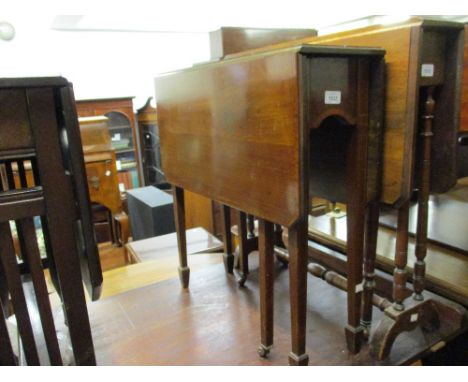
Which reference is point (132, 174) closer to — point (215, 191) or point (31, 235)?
point (215, 191)

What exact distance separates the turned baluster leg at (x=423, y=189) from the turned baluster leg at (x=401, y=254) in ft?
0.24

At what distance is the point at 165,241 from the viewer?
2758 millimetres

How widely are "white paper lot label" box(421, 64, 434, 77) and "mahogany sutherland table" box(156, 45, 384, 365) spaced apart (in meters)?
0.12

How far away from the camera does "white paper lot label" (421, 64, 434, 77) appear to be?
1.03 meters

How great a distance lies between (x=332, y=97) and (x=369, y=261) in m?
0.58

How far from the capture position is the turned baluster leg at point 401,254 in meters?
1.16

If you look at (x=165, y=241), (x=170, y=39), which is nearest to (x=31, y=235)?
(x=165, y=241)

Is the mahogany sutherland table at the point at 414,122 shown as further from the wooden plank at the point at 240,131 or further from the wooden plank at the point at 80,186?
the wooden plank at the point at 80,186

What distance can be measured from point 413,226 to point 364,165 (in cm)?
100

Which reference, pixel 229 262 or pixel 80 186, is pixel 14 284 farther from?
pixel 229 262

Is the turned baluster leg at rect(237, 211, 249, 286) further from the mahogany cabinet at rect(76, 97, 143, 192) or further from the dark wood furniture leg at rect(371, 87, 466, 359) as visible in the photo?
the mahogany cabinet at rect(76, 97, 143, 192)

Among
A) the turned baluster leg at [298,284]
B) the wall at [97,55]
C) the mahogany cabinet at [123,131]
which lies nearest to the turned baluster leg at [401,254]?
the turned baluster leg at [298,284]

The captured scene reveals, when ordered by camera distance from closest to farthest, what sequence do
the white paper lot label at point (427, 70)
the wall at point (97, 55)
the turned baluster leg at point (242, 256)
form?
1. the white paper lot label at point (427, 70)
2. the turned baluster leg at point (242, 256)
3. the wall at point (97, 55)

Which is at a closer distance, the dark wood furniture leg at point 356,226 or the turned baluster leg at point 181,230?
the dark wood furniture leg at point 356,226
